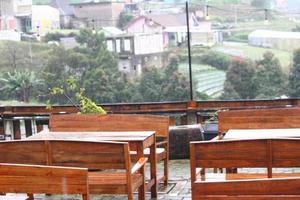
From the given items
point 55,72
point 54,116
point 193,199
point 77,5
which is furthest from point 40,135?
point 77,5

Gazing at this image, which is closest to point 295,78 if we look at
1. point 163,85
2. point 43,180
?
point 163,85

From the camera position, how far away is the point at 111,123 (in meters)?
6.09

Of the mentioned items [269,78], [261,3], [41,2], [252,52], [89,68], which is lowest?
[269,78]

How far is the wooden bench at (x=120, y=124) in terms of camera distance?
588 cm

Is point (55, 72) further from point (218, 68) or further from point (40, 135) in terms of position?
point (40, 135)

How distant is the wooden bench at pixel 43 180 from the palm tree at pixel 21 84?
5931mm

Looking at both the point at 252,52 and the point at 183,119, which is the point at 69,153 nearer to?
the point at 183,119

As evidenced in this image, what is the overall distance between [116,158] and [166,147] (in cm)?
168

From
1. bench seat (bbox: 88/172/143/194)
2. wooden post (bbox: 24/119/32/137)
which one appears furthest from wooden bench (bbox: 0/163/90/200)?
wooden post (bbox: 24/119/32/137)

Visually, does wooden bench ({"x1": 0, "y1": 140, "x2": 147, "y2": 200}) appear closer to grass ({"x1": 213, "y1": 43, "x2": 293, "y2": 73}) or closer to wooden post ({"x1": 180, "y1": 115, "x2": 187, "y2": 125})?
wooden post ({"x1": 180, "y1": 115, "x2": 187, "y2": 125})

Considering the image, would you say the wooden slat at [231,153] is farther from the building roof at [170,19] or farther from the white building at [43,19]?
the white building at [43,19]

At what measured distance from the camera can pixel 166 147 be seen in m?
5.88

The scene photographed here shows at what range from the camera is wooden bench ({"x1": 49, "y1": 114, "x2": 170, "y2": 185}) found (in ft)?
19.3

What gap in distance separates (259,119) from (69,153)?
2.27m
